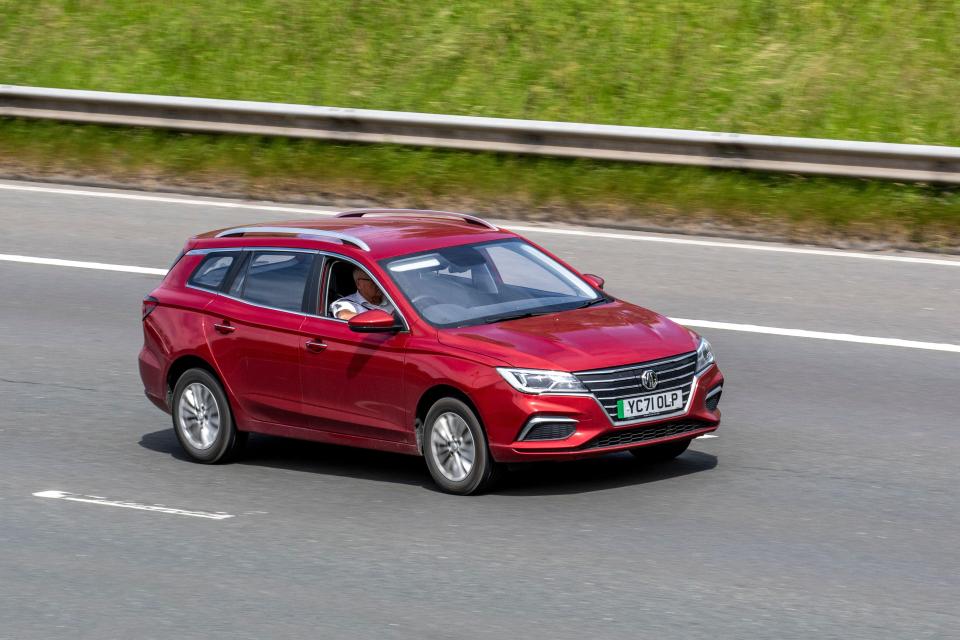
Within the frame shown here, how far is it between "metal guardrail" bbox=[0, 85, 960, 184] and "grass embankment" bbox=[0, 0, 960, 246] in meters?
0.19

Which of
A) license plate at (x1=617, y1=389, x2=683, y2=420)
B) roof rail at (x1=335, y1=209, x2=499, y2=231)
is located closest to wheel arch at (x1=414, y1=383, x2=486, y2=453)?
license plate at (x1=617, y1=389, x2=683, y2=420)

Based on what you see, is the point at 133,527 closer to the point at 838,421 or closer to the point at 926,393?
the point at 838,421

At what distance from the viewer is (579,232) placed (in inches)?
662

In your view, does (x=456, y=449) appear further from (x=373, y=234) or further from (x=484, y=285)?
(x=373, y=234)

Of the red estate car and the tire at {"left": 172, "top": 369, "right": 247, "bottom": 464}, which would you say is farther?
the tire at {"left": 172, "top": 369, "right": 247, "bottom": 464}

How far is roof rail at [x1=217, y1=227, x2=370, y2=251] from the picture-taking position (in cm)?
1022

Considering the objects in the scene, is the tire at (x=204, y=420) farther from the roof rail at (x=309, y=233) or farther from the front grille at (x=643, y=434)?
the front grille at (x=643, y=434)

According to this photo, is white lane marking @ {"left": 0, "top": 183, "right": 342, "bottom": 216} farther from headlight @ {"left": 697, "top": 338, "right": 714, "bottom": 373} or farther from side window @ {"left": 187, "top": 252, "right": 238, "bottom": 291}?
headlight @ {"left": 697, "top": 338, "right": 714, "bottom": 373}

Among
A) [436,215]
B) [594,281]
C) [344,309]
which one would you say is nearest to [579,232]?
[436,215]

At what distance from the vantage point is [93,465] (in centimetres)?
1052

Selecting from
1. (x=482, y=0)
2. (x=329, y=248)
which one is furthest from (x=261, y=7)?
(x=329, y=248)

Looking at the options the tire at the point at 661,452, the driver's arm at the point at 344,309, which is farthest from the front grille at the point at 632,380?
the driver's arm at the point at 344,309

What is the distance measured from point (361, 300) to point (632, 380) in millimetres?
1894

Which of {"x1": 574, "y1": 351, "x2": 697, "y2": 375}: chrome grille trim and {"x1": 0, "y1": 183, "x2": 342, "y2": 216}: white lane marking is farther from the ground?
{"x1": 574, "y1": 351, "x2": 697, "y2": 375}: chrome grille trim
